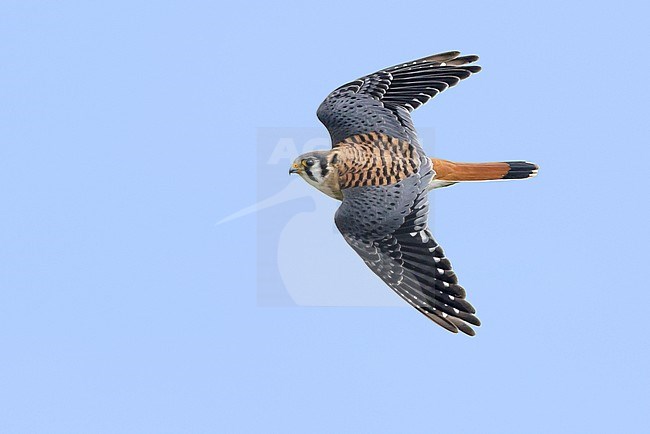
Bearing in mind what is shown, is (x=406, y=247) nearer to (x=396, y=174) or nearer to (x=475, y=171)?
(x=396, y=174)

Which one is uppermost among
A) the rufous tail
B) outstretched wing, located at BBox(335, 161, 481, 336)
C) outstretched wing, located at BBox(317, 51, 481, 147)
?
outstretched wing, located at BBox(317, 51, 481, 147)

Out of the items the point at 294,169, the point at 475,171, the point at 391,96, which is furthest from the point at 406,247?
the point at 391,96

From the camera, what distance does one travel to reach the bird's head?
24.3ft

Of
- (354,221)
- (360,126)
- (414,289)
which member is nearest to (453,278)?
(414,289)

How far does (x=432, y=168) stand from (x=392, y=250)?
68 centimetres

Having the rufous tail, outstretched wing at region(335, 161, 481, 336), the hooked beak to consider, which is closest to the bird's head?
the hooked beak

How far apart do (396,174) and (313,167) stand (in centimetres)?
56

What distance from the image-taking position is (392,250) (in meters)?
7.12

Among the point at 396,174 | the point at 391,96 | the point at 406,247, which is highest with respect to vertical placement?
the point at 391,96

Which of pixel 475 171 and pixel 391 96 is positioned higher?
pixel 391 96

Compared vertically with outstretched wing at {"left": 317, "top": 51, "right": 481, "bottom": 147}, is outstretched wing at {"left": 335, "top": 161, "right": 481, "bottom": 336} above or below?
below

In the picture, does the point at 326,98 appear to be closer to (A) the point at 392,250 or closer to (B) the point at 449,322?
(A) the point at 392,250

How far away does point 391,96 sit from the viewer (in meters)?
7.66

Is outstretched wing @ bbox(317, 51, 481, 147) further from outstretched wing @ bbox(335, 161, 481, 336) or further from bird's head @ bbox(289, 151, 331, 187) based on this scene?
outstretched wing @ bbox(335, 161, 481, 336)
